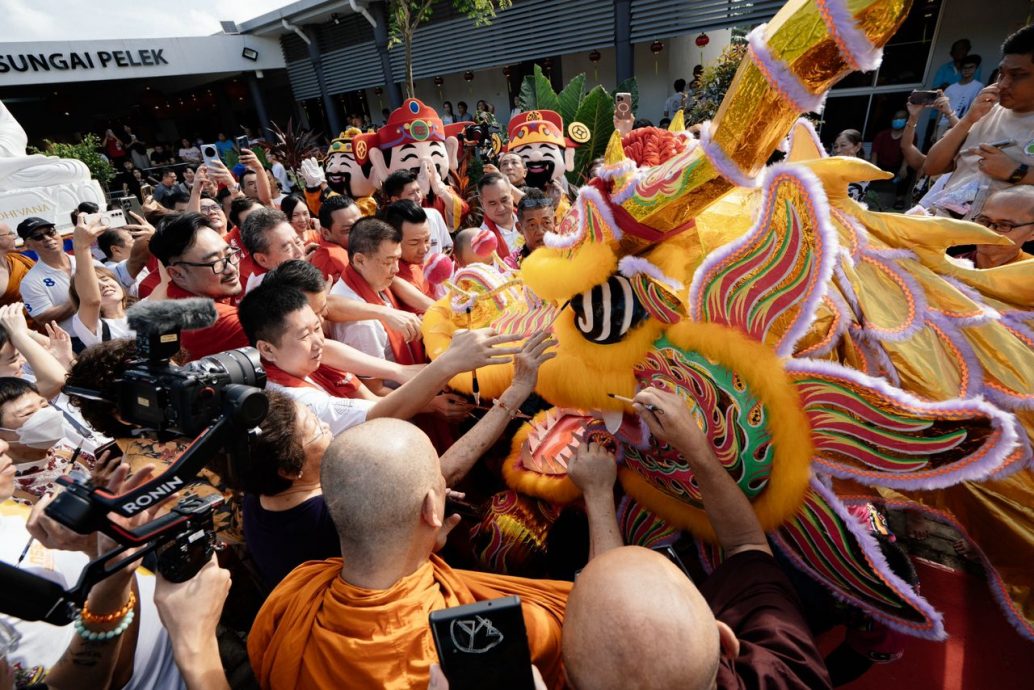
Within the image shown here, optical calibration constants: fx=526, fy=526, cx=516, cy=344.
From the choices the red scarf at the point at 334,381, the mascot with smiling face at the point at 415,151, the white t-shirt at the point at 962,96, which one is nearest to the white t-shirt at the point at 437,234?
the mascot with smiling face at the point at 415,151

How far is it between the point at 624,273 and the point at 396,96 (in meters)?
15.9

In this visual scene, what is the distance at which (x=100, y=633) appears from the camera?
1089mm

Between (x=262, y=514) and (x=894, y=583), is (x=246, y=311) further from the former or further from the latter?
(x=894, y=583)

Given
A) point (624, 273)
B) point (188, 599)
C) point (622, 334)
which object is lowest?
point (188, 599)

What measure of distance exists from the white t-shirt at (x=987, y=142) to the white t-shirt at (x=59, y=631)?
3.75 metres

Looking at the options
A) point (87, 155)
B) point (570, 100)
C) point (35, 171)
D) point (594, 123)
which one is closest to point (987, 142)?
point (594, 123)

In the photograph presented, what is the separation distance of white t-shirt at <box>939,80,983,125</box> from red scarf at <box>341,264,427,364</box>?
6.07 metres

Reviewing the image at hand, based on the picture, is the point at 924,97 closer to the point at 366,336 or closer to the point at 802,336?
the point at 802,336

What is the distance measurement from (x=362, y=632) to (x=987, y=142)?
143 inches

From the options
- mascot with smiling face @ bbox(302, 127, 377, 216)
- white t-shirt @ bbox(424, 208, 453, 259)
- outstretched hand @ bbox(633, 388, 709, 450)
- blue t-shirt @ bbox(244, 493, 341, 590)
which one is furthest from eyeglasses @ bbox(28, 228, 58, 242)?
outstretched hand @ bbox(633, 388, 709, 450)

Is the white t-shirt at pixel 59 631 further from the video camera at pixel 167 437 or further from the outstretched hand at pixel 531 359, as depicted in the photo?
the outstretched hand at pixel 531 359

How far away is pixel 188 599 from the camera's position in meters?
1.06

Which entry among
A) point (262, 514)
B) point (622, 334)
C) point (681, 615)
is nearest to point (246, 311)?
point (262, 514)

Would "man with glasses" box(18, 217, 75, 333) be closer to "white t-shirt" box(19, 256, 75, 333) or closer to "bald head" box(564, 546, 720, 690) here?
"white t-shirt" box(19, 256, 75, 333)
